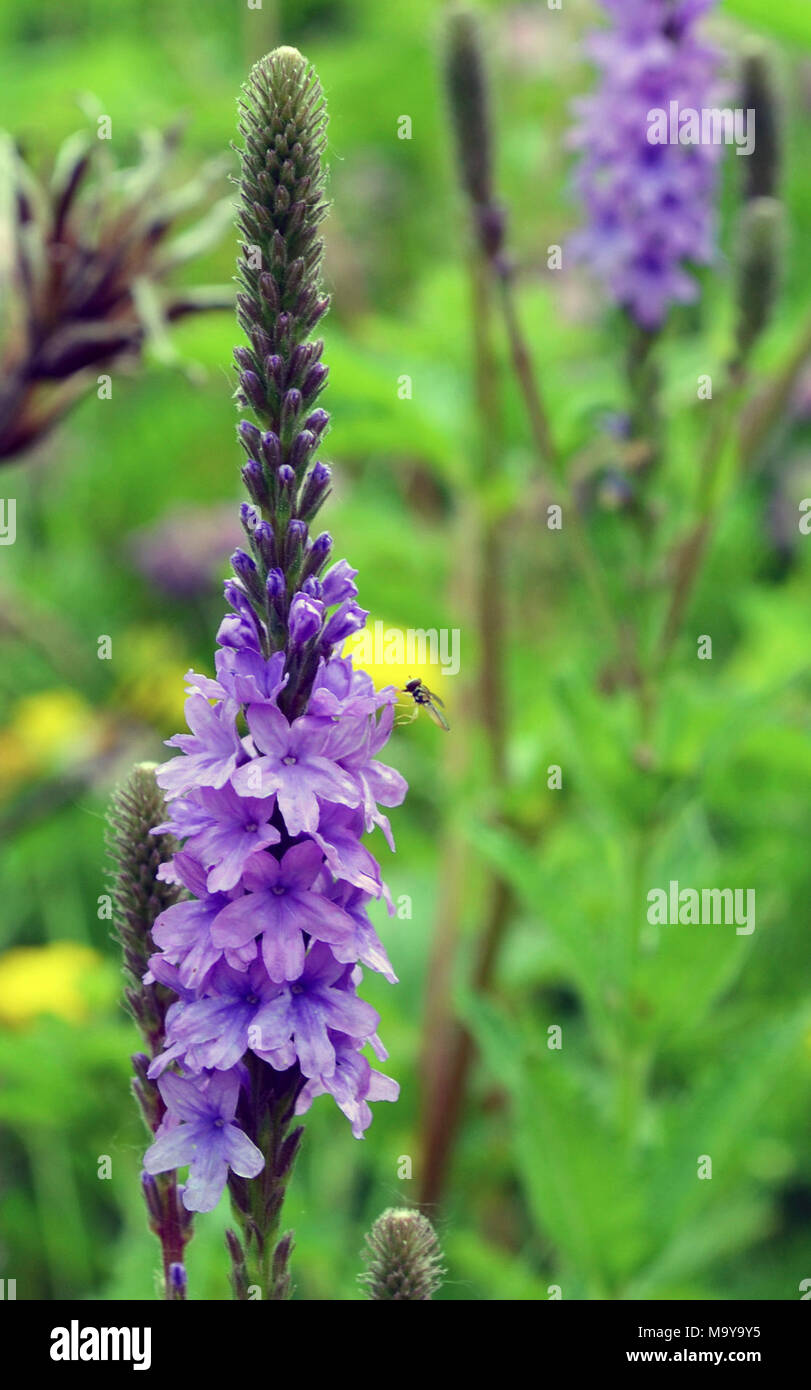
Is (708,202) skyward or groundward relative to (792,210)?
groundward

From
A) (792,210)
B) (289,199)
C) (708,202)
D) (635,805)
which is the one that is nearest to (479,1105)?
(635,805)

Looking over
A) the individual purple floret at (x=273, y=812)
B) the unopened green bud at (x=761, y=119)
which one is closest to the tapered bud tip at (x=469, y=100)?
the unopened green bud at (x=761, y=119)

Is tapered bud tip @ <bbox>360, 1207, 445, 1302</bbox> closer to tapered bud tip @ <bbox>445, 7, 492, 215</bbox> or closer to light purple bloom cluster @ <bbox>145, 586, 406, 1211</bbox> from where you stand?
light purple bloom cluster @ <bbox>145, 586, 406, 1211</bbox>

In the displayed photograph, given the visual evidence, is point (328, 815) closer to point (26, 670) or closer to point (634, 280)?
point (634, 280)

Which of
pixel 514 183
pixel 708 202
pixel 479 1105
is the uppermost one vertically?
pixel 514 183

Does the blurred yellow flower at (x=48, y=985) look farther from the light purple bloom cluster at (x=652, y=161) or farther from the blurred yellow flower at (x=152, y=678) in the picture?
the light purple bloom cluster at (x=652, y=161)

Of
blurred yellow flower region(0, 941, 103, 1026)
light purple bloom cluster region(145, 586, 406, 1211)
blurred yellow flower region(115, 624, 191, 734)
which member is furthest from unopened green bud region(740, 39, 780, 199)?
blurred yellow flower region(0, 941, 103, 1026)

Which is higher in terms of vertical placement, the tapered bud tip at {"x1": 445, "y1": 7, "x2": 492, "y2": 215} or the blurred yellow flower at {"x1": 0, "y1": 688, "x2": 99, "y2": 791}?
the tapered bud tip at {"x1": 445, "y1": 7, "x2": 492, "y2": 215}
